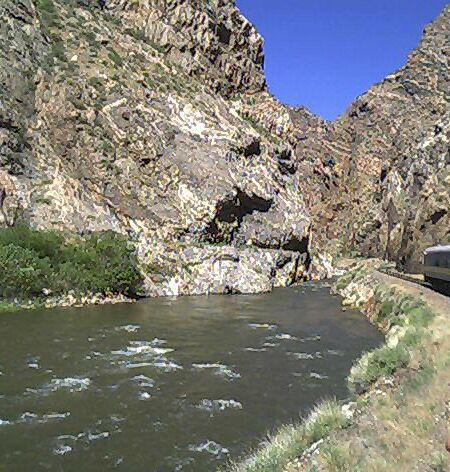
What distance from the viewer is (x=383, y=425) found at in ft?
31.0

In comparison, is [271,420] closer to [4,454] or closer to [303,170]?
[4,454]

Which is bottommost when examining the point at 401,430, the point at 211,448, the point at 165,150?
the point at 211,448

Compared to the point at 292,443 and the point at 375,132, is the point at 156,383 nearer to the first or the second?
the point at 292,443

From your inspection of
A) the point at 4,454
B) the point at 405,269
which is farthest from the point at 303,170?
the point at 4,454

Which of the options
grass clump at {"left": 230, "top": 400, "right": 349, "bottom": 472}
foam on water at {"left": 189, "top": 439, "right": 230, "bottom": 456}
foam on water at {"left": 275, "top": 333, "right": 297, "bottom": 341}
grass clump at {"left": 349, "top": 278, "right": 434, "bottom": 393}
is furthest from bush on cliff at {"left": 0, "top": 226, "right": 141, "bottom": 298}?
grass clump at {"left": 230, "top": 400, "right": 349, "bottom": 472}

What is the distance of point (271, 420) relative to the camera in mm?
13844

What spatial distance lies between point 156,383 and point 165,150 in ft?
137

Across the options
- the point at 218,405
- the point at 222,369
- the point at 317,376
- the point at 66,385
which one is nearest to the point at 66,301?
the point at 222,369

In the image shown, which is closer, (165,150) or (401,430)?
(401,430)

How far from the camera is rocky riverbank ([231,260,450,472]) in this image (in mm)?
7930

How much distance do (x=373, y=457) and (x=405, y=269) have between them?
54759 mm

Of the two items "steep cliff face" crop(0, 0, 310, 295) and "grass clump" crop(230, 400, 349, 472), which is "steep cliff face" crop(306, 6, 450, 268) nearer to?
"steep cliff face" crop(0, 0, 310, 295)

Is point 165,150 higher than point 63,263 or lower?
higher

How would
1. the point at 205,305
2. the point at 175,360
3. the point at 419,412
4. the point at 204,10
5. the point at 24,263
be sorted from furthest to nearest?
1. the point at 204,10
2. the point at 205,305
3. the point at 24,263
4. the point at 175,360
5. the point at 419,412
